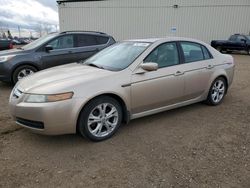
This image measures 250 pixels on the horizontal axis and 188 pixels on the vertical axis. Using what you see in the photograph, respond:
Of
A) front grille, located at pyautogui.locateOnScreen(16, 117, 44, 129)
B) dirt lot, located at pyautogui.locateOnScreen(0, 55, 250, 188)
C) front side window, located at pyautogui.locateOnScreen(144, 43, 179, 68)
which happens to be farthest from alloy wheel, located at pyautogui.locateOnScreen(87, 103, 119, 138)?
front side window, located at pyautogui.locateOnScreen(144, 43, 179, 68)

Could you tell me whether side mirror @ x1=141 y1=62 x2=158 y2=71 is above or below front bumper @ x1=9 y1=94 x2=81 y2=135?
above

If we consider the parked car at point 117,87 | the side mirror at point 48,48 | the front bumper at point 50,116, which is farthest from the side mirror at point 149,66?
the side mirror at point 48,48

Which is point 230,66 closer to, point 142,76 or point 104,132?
point 142,76

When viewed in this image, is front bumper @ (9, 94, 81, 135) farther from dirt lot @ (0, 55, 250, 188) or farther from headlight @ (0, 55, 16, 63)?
headlight @ (0, 55, 16, 63)

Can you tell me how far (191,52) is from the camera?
504cm

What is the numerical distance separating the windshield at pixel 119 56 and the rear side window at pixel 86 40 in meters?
3.18

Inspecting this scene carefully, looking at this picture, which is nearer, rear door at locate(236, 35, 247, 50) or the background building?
rear door at locate(236, 35, 247, 50)

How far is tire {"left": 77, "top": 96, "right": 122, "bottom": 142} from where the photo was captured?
366cm

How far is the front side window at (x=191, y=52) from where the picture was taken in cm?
489

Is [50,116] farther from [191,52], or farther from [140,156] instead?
[191,52]

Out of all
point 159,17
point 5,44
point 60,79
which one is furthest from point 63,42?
point 159,17

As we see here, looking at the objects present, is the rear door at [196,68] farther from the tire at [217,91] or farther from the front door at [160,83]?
the tire at [217,91]

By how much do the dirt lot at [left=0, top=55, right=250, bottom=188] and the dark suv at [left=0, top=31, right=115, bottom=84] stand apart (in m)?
2.59

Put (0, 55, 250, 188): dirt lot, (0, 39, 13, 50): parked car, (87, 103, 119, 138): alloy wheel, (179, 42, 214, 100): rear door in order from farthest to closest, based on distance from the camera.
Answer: (0, 39, 13, 50): parked car < (179, 42, 214, 100): rear door < (87, 103, 119, 138): alloy wheel < (0, 55, 250, 188): dirt lot
